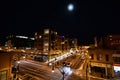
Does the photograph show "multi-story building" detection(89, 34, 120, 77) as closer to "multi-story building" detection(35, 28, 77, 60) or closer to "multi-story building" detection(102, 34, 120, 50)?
"multi-story building" detection(102, 34, 120, 50)

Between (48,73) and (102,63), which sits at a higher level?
(102,63)

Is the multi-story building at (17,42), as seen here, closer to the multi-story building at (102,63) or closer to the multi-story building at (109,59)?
the multi-story building at (102,63)

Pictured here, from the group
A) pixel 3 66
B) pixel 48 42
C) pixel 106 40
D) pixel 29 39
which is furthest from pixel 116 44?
pixel 29 39

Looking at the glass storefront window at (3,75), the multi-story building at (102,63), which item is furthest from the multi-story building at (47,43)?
the glass storefront window at (3,75)

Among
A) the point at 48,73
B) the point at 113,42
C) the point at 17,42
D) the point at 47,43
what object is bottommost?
the point at 48,73

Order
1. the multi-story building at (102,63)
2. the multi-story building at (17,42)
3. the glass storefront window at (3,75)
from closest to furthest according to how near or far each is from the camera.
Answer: the glass storefront window at (3,75) < the multi-story building at (102,63) < the multi-story building at (17,42)

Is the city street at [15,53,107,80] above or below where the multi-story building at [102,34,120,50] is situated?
below

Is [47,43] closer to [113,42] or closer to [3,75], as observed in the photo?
[113,42]

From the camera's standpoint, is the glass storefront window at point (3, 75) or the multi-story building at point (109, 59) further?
the multi-story building at point (109, 59)

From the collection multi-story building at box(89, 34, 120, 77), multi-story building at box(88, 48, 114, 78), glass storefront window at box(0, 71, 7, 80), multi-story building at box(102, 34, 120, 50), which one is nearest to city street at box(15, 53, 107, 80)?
multi-story building at box(88, 48, 114, 78)

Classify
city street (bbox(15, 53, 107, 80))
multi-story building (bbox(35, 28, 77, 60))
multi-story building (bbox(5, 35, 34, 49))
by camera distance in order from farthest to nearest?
multi-story building (bbox(5, 35, 34, 49))
multi-story building (bbox(35, 28, 77, 60))
city street (bbox(15, 53, 107, 80))

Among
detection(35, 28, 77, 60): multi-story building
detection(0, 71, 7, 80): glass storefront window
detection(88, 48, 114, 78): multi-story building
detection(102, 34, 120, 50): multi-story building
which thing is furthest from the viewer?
detection(35, 28, 77, 60): multi-story building

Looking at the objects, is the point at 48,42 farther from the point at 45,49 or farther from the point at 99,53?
the point at 99,53

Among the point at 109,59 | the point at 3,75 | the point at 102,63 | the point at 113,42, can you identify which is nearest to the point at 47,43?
the point at 113,42
